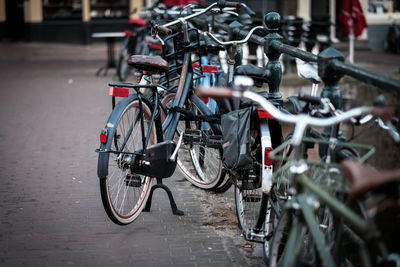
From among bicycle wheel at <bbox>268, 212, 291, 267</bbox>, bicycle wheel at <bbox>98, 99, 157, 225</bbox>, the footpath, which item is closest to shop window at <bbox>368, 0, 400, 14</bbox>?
the footpath

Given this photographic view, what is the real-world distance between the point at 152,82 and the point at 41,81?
8527 mm

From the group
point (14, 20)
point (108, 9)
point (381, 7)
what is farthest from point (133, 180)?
point (14, 20)

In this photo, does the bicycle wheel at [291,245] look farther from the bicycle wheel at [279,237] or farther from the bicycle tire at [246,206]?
the bicycle tire at [246,206]

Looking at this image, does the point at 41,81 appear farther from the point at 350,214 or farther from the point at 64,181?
the point at 350,214

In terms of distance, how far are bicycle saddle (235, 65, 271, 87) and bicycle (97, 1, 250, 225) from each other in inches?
30.1

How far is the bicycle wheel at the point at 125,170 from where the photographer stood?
4184 mm

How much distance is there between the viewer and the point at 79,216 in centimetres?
484

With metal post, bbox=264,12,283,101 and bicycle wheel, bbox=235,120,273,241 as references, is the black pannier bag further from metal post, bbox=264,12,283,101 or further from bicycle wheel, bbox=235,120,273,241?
metal post, bbox=264,12,283,101

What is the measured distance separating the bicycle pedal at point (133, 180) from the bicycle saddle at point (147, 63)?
0.77 meters

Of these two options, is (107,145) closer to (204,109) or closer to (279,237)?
(204,109)

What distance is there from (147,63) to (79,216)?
129 cm

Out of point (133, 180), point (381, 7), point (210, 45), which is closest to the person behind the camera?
point (133, 180)

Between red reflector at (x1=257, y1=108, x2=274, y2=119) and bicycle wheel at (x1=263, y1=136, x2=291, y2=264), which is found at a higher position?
red reflector at (x1=257, y1=108, x2=274, y2=119)

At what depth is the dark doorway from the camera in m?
22.9
